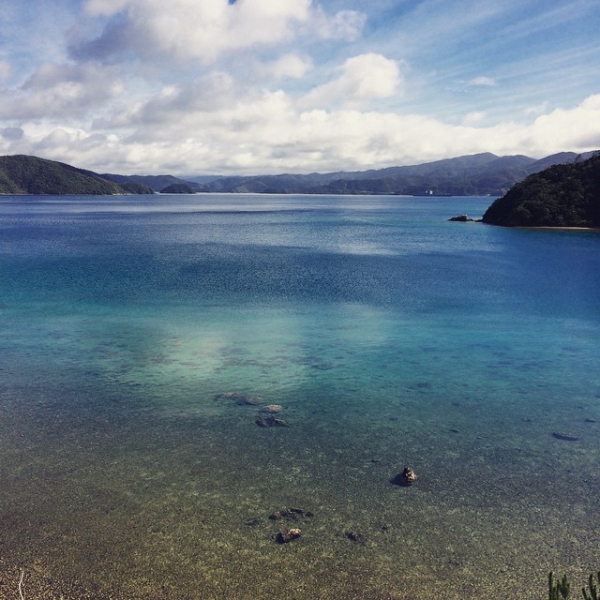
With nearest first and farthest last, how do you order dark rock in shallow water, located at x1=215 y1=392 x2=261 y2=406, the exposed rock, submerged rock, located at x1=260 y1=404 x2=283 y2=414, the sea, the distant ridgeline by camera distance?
the sea, the exposed rock, submerged rock, located at x1=260 y1=404 x2=283 y2=414, dark rock in shallow water, located at x1=215 y1=392 x2=261 y2=406, the distant ridgeline

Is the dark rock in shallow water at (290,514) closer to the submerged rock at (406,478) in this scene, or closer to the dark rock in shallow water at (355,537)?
the dark rock in shallow water at (355,537)

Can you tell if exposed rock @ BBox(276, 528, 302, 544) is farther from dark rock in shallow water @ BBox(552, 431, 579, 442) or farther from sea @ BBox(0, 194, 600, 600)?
dark rock in shallow water @ BBox(552, 431, 579, 442)

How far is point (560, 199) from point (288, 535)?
13689 centimetres

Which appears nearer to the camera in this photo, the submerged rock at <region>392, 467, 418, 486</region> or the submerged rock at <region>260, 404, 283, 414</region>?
the submerged rock at <region>392, 467, 418, 486</region>

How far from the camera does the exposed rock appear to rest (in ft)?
45.9

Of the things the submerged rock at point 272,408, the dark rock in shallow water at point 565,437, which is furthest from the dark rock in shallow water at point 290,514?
the dark rock in shallow water at point 565,437

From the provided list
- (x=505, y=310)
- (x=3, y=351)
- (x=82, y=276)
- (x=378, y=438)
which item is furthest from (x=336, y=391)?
(x=82, y=276)

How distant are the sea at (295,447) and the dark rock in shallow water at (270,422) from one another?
9cm

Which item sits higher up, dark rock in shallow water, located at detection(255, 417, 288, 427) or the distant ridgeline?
the distant ridgeline

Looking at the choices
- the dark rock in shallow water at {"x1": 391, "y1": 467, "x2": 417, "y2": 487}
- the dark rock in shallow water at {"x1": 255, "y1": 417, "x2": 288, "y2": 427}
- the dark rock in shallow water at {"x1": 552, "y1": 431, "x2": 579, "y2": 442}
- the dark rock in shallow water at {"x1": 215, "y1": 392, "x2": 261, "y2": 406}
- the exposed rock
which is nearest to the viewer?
the exposed rock

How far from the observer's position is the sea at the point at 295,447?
13.0m

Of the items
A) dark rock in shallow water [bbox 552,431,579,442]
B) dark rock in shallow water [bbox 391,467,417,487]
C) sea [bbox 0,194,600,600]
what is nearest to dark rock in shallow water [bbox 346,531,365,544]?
A: sea [bbox 0,194,600,600]

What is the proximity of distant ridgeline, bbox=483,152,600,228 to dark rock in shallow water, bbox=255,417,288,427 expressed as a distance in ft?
410

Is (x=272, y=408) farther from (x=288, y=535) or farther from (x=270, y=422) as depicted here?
(x=288, y=535)
